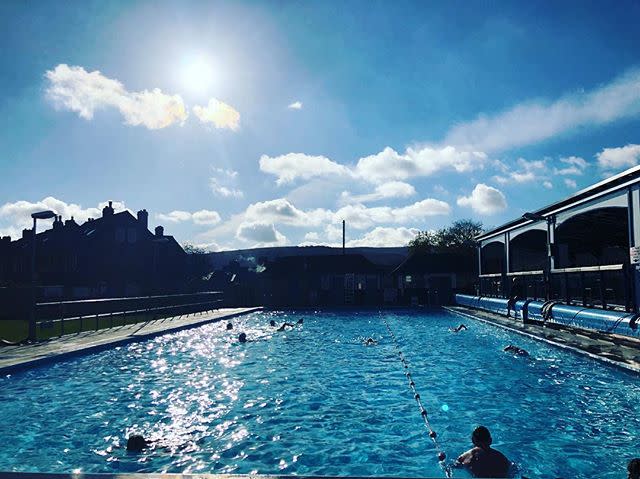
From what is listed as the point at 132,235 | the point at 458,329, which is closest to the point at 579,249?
the point at 458,329

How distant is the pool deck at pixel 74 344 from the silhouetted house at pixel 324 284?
713 inches

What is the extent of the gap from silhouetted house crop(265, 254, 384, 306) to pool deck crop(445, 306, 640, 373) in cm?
1916

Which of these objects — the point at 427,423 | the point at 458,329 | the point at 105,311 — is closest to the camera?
the point at 427,423

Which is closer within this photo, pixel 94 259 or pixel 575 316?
pixel 575 316

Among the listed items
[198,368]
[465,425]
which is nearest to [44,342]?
[198,368]

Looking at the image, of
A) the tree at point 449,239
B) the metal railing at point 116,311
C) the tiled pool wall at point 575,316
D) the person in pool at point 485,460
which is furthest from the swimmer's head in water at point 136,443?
the tree at point 449,239

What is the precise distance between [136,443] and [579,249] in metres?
26.5

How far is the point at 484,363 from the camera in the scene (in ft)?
40.4

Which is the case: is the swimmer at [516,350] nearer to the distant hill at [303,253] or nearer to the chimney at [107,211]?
the chimney at [107,211]

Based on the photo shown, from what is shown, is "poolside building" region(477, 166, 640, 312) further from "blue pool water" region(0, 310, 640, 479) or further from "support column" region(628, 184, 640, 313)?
"blue pool water" region(0, 310, 640, 479)

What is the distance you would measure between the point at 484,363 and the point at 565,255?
1299cm

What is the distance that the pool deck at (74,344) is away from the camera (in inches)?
416

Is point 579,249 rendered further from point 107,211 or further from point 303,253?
point 303,253

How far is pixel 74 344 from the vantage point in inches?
513
